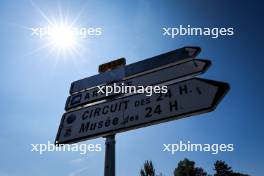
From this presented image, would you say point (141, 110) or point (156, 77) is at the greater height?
point (156, 77)

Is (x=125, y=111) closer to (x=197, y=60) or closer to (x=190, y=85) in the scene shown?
(x=190, y=85)

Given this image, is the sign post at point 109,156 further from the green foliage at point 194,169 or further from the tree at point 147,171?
the green foliage at point 194,169

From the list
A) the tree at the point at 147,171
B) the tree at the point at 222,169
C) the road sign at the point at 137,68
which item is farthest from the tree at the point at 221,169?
the road sign at the point at 137,68

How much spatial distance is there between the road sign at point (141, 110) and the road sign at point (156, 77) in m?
0.11

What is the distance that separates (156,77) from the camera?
10.4 feet

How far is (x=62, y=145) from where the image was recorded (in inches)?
131

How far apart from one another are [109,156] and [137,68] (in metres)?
1.21

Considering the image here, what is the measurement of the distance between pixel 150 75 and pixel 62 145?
147 centimetres

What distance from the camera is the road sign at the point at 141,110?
2.68m

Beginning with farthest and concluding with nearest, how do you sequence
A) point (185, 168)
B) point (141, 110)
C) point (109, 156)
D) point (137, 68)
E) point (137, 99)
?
point (185, 168)
point (137, 68)
point (137, 99)
point (141, 110)
point (109, 156)

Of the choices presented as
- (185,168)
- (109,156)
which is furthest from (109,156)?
(185,168)

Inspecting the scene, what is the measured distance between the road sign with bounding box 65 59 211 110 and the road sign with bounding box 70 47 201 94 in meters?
0.08

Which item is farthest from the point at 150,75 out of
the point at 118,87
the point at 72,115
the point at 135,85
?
the point at 72,115

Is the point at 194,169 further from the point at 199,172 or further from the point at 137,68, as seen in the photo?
the point at 137,68
